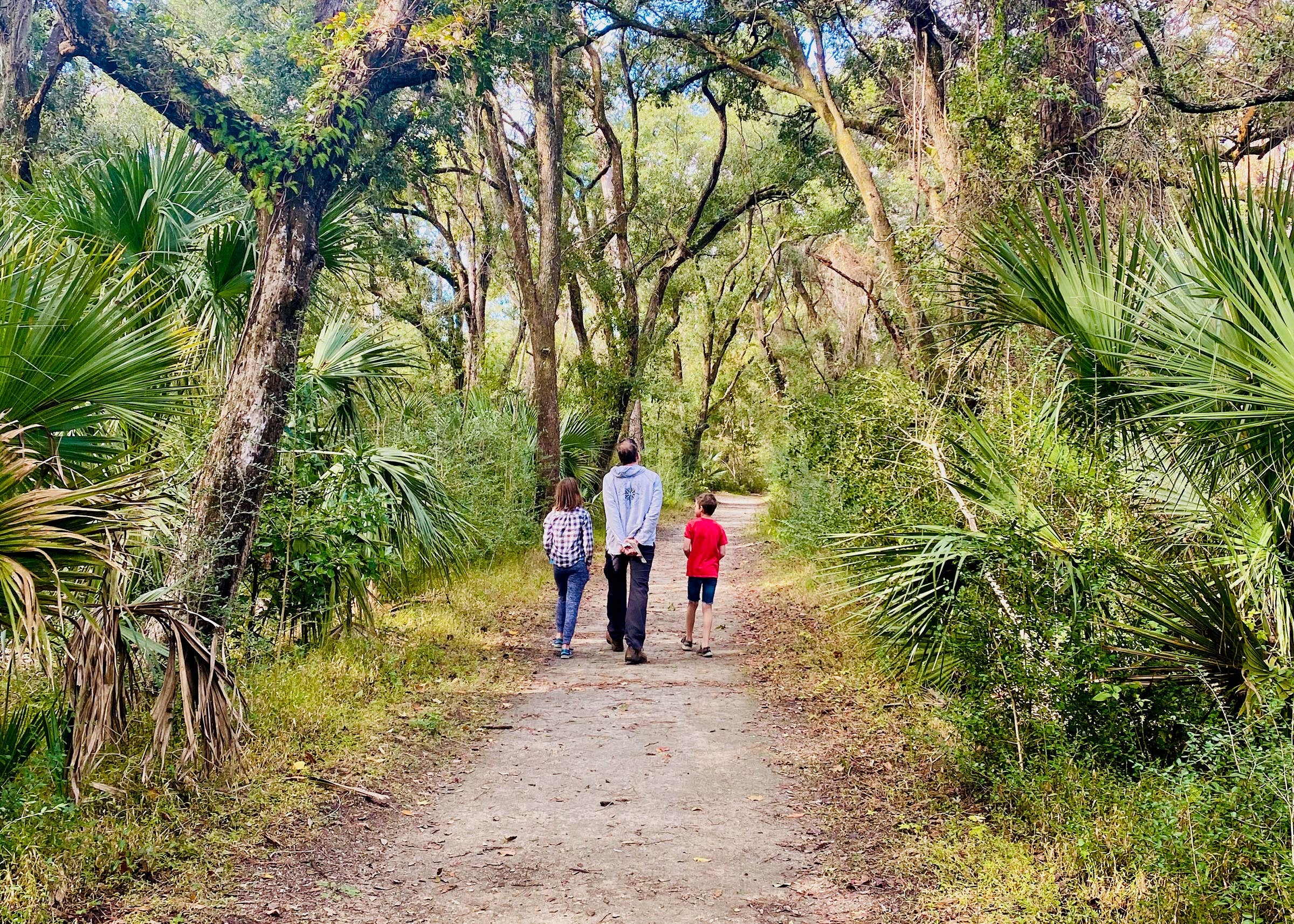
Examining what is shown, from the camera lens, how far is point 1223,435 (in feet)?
16.4

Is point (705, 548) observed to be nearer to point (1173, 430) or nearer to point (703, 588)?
point (703, 588)

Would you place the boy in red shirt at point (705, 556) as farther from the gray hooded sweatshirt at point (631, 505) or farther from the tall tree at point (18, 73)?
the tall tree at point (18, 73)

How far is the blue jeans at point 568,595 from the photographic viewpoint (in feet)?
29.7

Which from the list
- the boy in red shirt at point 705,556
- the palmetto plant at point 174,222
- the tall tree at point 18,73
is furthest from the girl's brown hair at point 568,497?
the tall tree at point 18,73

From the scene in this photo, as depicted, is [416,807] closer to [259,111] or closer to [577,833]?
[577,833]

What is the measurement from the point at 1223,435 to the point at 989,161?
5.80m

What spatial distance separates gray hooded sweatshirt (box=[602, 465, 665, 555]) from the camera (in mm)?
8922

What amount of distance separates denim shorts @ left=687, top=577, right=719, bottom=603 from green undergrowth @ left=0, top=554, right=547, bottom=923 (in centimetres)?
178

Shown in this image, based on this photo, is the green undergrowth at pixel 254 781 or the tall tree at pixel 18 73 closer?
the green undergrowth at pixel 254 781

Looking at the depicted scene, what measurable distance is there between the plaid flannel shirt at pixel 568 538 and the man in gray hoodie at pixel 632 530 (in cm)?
23

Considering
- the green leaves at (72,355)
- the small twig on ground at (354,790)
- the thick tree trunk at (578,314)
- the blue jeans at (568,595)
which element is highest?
the thick tree trunk at (578,314)

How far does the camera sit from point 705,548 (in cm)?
929

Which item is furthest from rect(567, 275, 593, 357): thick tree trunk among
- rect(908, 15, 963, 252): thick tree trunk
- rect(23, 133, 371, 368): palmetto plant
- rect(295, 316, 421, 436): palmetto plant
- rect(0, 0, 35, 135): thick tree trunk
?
rect(23, 133, 371, 368): palmetto plant

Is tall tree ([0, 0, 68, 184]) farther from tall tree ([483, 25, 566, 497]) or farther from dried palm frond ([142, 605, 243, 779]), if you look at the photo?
tall tree ([483, 25, 566, 497])
